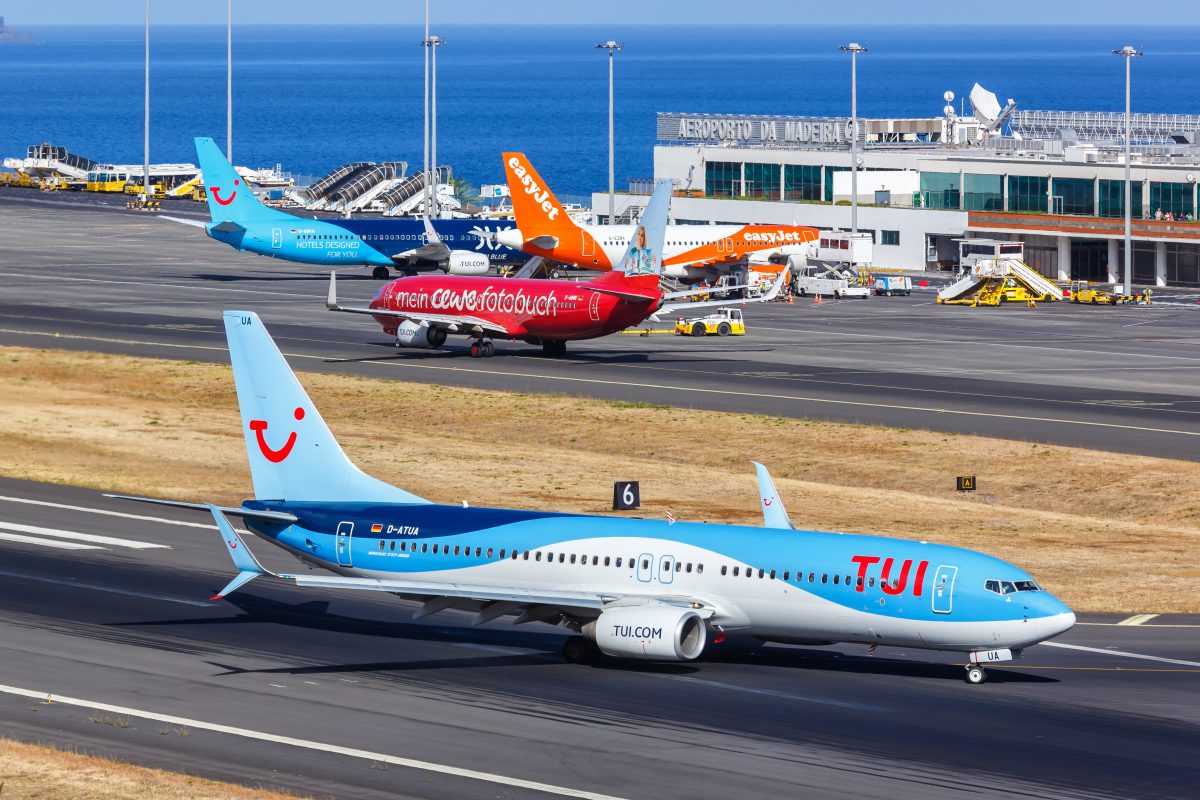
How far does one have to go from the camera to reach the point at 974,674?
147 ft

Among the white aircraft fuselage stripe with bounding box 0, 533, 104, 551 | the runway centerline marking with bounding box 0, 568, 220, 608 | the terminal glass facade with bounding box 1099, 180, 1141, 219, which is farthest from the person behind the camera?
the terminal glass facade with bounding box 1099, 180, 1141, 219

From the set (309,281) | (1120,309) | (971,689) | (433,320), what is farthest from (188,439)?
(1120,309)

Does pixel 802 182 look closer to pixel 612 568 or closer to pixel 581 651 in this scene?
pixel 581 651

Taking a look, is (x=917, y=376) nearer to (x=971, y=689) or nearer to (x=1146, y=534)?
(x=1146, y=534)

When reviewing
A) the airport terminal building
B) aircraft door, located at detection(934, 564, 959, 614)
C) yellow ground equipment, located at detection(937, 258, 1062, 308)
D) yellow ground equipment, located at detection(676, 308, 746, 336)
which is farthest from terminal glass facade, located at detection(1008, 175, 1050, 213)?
aircraft door, located at detection(934, 564, 959, 614)

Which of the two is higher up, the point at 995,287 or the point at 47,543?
the point at 995,287

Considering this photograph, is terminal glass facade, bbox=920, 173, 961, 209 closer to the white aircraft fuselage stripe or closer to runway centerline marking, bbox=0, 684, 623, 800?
the white aircraft fuselage stripe

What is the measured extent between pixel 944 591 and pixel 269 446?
1899 cm

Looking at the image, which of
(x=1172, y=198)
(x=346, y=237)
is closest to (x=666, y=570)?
(x=346, y=237)

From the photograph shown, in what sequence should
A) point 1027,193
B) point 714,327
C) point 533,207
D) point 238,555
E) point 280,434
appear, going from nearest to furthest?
point 238,555 → point 280,434 → point 714,327 → point 533,207 → point 1027,193

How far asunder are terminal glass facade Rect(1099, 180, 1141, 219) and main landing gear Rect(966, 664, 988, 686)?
124796 millimetres

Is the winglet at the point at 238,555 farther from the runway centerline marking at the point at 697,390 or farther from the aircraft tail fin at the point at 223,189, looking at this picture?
the aircraft tail fin at the point at 223,189

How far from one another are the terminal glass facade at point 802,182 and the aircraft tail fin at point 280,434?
5407 inches

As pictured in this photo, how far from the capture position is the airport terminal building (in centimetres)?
16162
